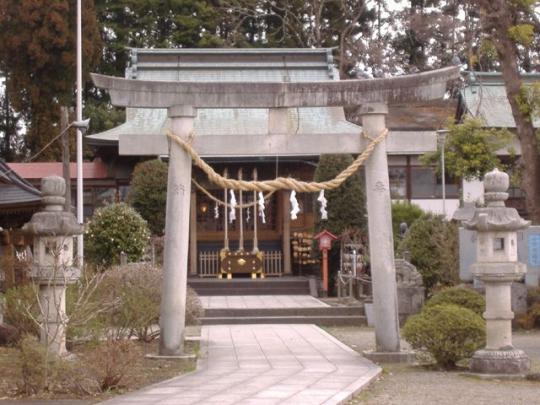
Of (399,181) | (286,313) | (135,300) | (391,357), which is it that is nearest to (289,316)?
(286,313)

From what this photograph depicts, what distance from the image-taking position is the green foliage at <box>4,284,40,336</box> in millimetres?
15891

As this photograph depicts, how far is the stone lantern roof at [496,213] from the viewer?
590 inches

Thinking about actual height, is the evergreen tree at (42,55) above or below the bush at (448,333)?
above

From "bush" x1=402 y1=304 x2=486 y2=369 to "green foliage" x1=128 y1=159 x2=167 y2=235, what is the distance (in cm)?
1908

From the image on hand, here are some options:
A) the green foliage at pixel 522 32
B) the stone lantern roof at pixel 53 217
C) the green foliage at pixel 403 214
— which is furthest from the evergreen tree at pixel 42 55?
the stone lantern roof at pixel 53 217

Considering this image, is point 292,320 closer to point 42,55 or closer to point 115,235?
point 115,235

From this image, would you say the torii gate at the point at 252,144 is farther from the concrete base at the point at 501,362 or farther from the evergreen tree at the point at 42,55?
the evergreen tree at the point at 42,55

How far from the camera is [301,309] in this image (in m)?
26.0

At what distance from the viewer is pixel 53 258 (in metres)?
14.2

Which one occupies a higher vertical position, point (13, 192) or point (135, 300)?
point (13, 192)

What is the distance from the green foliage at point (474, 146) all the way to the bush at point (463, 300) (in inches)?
554

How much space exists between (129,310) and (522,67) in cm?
3203

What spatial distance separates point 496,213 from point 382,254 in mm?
2102

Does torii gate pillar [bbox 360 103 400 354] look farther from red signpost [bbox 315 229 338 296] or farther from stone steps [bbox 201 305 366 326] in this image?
red signpost [bbox 315 229 338 296]
